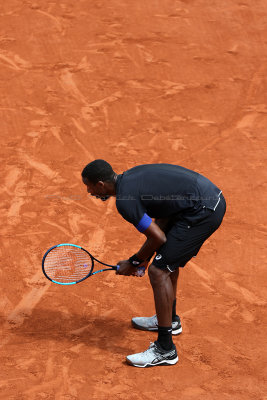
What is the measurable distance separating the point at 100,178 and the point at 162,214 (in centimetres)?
62

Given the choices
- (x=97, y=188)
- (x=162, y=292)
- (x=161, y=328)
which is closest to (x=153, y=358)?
(x=161, y=328)

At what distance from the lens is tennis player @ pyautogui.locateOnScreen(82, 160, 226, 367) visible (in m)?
5.38

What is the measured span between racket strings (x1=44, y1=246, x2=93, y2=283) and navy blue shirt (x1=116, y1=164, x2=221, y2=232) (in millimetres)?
1140

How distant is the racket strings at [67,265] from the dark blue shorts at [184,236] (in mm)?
950

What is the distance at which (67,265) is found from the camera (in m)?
6.36

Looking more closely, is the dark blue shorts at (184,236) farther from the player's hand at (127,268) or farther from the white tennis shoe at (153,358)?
the white tennis shoe at (153,358)

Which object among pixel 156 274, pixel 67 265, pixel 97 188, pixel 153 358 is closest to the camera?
pixel 97 188

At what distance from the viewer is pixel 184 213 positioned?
5.59 m

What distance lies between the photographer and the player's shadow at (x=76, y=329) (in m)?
6.19

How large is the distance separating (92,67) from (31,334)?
665 centimetres

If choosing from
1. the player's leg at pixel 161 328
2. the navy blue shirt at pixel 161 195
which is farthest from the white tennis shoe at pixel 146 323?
the navy blue shirt at pixel 161 195

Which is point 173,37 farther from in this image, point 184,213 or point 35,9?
point 184,213

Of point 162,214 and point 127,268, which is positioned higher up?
point 162,214

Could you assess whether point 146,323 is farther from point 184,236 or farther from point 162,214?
point 162,214
